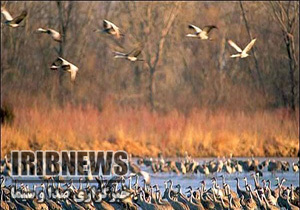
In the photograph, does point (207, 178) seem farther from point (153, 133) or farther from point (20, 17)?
point (20, 17)

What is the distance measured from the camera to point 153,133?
25891 mm

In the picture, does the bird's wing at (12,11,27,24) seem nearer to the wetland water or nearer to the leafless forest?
the leafless forest

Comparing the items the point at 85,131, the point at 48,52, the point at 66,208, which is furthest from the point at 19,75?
Result: the point at 66,208

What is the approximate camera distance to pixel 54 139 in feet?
80.2

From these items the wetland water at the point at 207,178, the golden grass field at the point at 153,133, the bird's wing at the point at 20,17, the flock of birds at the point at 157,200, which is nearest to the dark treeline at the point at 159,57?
the golden grass field at the point at 153,133

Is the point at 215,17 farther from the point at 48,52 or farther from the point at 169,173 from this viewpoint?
the point at 169,173

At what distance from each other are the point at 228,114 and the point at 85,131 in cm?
498

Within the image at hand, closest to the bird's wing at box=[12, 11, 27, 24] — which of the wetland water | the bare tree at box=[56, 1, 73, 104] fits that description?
the wetland water

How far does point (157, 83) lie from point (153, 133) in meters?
19.6

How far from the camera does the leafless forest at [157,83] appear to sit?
2538 cm

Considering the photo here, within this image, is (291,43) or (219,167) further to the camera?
(291,43)

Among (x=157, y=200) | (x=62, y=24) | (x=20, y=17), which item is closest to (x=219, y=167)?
(x=157, y=200)

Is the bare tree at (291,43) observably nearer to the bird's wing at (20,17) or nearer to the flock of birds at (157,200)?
the flock of birds at (157,200)

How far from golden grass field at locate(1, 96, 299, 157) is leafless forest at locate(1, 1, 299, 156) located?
3cm
